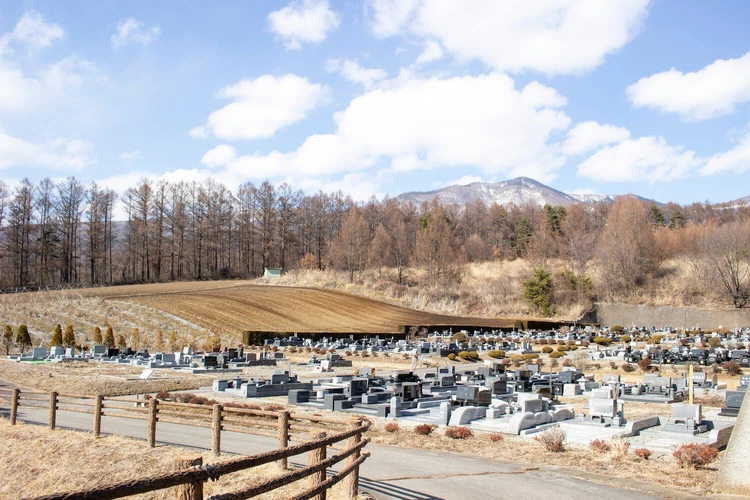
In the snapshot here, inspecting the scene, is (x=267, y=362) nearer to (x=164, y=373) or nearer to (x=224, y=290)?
(x=164, y=373)

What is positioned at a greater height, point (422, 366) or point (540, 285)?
point (540, 285)

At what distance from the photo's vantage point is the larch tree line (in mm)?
73500

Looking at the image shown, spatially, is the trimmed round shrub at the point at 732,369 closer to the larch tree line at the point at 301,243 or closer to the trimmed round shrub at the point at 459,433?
the trimmed round shrub at the point at 459,433

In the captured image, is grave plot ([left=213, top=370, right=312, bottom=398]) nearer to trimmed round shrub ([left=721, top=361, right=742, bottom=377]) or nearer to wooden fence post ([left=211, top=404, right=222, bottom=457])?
wooden fence post ([left=211, top=404, right=222, bottom=457])

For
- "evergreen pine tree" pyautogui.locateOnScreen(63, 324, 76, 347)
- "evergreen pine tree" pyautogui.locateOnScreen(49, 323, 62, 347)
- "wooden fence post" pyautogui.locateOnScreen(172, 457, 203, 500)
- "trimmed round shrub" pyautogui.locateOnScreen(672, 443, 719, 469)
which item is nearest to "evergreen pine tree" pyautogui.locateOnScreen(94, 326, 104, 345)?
"evergreen pine tree" pyautogui.locateOnScreen(63, 324, 76, 347)

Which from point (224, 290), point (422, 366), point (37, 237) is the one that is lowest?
point (422, 366)

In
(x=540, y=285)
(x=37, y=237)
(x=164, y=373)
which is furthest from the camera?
(x=37, y=237)

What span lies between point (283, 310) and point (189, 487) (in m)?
53.2

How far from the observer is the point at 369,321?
59656mm

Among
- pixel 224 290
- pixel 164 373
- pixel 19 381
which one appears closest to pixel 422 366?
pixel 164 373

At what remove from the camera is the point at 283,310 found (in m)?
57.7

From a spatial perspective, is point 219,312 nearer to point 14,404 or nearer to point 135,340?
point 135,340

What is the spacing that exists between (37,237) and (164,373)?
58402mm

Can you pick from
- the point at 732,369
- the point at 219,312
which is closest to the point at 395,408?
the point at 732,369
